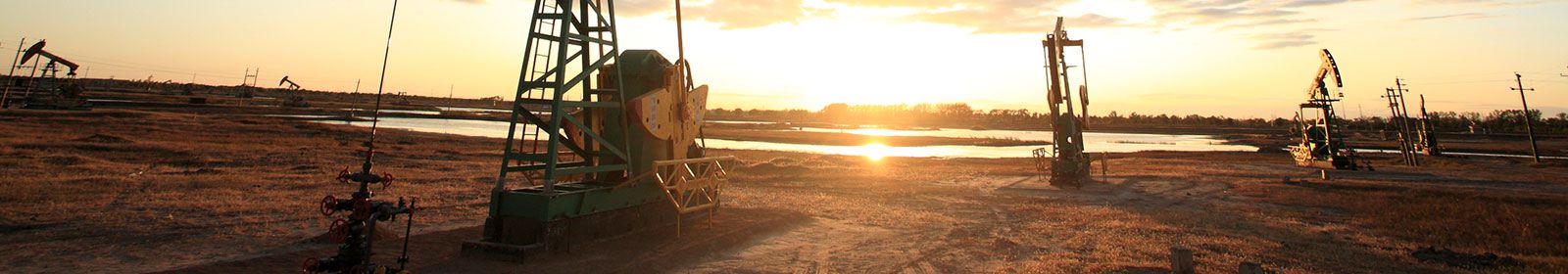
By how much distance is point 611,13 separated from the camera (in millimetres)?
10008

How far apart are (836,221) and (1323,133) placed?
27636mm

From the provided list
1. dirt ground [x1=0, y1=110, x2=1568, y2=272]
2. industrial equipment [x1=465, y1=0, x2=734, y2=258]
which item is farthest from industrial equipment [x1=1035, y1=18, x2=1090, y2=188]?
industrial equipment [x1=465, y1=0, x2=734, y2=258]

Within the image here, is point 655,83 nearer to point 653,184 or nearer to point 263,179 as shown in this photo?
point 653,184

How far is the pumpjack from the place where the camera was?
2898 centimetres

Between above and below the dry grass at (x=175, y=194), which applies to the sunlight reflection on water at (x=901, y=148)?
above

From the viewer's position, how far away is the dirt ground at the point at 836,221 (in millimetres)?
8695

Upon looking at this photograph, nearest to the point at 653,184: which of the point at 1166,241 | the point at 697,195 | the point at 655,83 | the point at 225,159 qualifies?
the point at 697,195

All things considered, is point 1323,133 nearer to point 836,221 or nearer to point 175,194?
point 836,221

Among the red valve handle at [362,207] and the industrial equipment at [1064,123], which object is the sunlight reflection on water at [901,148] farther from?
the red valve handle at [362,207]

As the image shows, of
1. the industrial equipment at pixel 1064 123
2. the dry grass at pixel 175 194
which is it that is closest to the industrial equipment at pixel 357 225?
the dry grass at pixel 175 194

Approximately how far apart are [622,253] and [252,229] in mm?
5901

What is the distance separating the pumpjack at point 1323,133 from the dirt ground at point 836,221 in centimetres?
532

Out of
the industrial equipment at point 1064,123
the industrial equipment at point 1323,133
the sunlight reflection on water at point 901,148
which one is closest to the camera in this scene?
the industrial equipment at point 1064,123

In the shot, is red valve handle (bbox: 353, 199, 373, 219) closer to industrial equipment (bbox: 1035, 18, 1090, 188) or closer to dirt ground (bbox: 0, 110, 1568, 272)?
dirt ground (bbox: 0, 110, 1568, 272)
